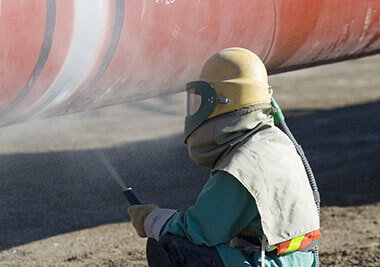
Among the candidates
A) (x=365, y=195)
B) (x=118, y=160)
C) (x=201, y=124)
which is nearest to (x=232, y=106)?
(x=201, y=124)

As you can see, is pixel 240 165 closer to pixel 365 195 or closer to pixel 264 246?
pixel 264 246

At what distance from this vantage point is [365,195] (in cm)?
570

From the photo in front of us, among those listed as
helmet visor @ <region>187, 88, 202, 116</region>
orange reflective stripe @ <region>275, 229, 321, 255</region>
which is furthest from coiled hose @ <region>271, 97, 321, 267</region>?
helmet visor @ <region>187, 88, 202, 116</region>

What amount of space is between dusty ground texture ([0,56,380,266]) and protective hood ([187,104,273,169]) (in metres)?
2.08

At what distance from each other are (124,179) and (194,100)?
3.42 metres

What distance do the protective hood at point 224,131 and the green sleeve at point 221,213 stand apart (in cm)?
10

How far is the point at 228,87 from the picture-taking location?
8.24ft

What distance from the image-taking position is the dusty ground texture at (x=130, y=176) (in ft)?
15.6

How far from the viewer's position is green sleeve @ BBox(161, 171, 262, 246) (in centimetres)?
243

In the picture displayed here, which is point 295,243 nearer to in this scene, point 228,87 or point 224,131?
point 224,131

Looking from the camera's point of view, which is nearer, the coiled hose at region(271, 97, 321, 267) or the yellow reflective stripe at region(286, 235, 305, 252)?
the yellow reflective stripe at region(286, 235, 305, 252)

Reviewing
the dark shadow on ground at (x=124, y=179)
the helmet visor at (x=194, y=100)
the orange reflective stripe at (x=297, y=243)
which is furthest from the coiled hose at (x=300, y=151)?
the dark shadow on ground at (x=124, y=179)

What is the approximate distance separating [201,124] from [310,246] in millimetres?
587

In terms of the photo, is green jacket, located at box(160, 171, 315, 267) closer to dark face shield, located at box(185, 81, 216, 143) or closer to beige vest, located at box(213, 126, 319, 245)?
beige vest, located at box(213, 126, 319, 245)
